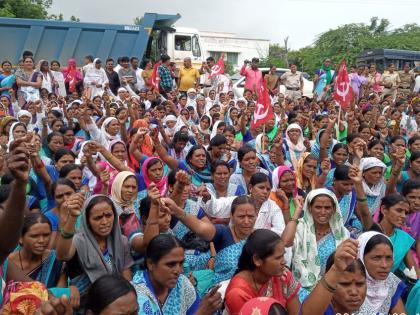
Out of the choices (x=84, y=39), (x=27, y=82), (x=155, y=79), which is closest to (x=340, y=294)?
(x=27, y=82)

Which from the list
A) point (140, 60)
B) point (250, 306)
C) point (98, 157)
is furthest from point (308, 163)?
point (140, 60)

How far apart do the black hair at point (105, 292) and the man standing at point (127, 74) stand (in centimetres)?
953

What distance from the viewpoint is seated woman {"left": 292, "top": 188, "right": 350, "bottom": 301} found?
3361 millimetres

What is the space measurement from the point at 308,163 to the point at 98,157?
2.18m

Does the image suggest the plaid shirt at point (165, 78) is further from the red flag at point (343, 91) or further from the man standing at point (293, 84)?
the red flag at point (343, 91)

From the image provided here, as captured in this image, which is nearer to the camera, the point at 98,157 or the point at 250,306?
the point at 250,306

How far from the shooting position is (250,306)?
2074mm

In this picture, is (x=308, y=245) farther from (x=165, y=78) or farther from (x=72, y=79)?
(x=72, y=79)

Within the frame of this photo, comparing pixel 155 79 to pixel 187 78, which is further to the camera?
pixel 187 78

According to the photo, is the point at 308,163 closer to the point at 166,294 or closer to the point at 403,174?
the point at 403,174

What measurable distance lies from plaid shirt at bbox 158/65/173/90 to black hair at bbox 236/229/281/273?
29.6ft

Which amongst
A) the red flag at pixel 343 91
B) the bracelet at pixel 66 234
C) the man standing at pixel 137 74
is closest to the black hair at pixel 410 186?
the bracelet at pixel 66 234

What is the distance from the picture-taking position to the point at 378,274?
285 centimetres

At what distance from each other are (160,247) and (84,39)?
11.5m
